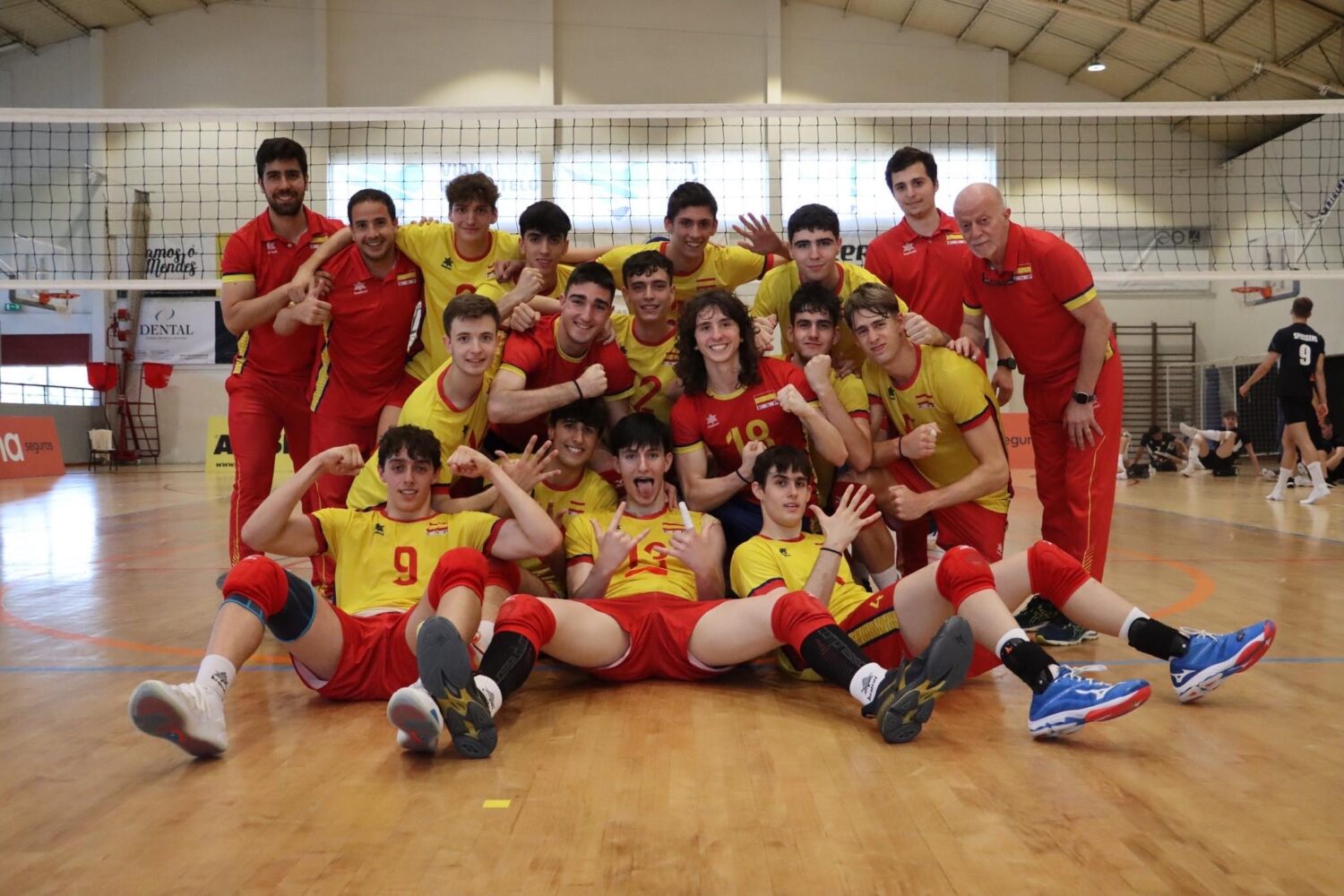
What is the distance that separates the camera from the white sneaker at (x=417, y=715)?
270 cm

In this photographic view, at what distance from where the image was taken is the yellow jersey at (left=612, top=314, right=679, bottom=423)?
472 centimetres

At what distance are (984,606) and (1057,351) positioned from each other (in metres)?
1.98

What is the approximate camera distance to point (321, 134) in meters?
18.8

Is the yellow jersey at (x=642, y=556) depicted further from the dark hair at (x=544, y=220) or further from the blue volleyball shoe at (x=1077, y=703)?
the dark hair at (x=544, y=220)

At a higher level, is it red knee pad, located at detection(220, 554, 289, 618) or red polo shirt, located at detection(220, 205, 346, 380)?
red polo shirt, located at detection(220, 205, 346, 380)

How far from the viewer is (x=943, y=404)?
4.39m

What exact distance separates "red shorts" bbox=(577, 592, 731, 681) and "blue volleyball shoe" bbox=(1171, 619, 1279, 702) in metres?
1.50

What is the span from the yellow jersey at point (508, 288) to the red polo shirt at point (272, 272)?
833 millimetres

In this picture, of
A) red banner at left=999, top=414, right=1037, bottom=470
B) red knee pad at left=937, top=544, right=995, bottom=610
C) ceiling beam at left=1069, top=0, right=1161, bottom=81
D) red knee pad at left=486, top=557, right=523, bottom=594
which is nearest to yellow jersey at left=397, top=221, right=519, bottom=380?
red knee pad at left=486, top=557, right=523, bottom=594

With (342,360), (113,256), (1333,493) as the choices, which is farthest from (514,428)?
(113,256)

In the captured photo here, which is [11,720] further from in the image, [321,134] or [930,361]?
[321,134]

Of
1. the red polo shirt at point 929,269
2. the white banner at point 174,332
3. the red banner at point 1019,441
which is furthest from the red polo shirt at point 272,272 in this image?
the white banner at point 174,332

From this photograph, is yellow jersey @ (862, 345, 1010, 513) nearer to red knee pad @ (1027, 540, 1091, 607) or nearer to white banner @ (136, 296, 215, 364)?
red knee pad @ (1027, 540, 1091, 607)

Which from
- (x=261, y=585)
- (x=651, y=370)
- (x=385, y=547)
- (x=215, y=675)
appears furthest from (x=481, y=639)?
(x=651, y=370)
